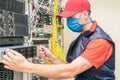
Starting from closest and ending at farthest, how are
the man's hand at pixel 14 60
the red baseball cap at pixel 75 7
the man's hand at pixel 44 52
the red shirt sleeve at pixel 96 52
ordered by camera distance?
the man's hand at pixel 14 60 < the red shirt sleeve at pixel 96 52 < the red baseball cap at pixel 75 7 < the man's hand at pixel 44 52

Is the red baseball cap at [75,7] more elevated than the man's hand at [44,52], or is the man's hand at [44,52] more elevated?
the red baseball cap at [75,7]

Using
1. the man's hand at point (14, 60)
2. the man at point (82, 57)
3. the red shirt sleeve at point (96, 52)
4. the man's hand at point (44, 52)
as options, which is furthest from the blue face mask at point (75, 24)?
the man's hand at point (14, 60)

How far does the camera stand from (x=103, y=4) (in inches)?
163

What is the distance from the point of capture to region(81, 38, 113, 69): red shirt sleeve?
1798 mm

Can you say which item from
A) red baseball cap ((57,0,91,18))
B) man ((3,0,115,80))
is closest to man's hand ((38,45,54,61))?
man ((3,0,115,80))

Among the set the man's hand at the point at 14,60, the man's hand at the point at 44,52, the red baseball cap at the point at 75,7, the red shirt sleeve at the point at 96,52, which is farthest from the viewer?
the man's hand at the point at 44,52

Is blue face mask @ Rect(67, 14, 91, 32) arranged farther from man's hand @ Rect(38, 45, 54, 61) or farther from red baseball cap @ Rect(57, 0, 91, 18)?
man's hand @ Rect(38, 45, 54, 61)

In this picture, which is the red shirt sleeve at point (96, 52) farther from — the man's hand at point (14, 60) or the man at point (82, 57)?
the man's hand at point (14, 60)

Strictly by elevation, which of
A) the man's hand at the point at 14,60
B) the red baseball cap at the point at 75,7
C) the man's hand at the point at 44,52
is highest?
the red baseball cap at the point at 75,7

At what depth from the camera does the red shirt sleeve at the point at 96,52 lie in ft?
5.90

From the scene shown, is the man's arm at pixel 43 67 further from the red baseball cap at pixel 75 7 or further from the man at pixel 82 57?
the red baseball cap at pixel 75 7

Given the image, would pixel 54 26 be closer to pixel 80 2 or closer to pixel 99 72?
pixel 80 2

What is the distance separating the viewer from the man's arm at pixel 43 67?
5.18 ft

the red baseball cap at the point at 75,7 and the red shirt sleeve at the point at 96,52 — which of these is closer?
the red shirt sleeve at the point at 96,52
